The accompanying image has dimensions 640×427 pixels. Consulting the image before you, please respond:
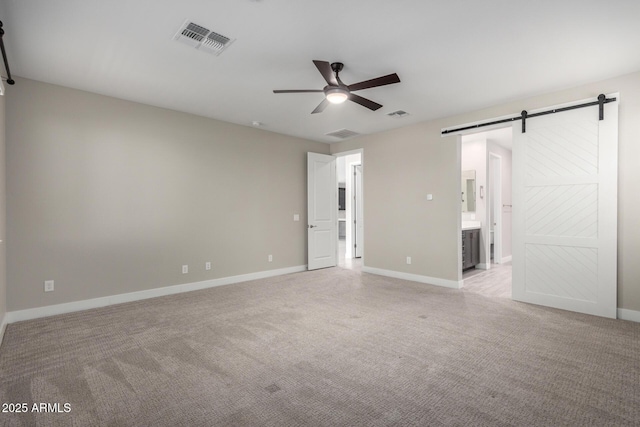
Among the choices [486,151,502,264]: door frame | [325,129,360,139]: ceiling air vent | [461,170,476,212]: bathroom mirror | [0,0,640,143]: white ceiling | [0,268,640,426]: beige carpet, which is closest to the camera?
[0,268,640,426]: beige carpet

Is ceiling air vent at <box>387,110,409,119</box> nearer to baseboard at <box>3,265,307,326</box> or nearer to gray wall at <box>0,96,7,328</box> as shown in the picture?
baseboard at <box>3,265,307,326</box>

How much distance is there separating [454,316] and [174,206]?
408 cm

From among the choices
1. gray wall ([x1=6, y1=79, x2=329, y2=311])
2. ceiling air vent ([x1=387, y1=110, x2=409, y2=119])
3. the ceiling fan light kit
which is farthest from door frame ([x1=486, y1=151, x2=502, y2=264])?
the ceiling fan light kit

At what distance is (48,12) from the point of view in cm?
241

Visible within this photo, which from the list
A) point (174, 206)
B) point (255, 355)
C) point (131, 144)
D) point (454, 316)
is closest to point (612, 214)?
point (454, 316)

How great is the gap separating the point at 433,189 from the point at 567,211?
183 cm

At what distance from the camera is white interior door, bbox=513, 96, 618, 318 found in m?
3.61

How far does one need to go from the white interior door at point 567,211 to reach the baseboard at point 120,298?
413cm

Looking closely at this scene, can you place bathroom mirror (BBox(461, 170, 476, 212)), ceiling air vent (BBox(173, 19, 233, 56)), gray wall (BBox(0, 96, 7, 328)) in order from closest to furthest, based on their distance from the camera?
1. ceiling air vent (BBox(173, 19, 233, 56))
2. gray wall (BBox(0, 96, 7, 328))
3. bathroom mirror (BBox(461, 170, 476, 212))

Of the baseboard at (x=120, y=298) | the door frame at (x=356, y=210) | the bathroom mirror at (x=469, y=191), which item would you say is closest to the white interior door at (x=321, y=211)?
the baseboard at (x=120, y=298)

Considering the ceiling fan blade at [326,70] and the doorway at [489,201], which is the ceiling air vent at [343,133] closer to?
the doorway at [489,201]

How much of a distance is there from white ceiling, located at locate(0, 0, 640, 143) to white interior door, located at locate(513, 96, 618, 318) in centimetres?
58

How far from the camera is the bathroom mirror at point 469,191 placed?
6.87 metres

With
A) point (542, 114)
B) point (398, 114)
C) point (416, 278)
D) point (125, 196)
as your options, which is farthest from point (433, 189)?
Result: point (125, 196)
